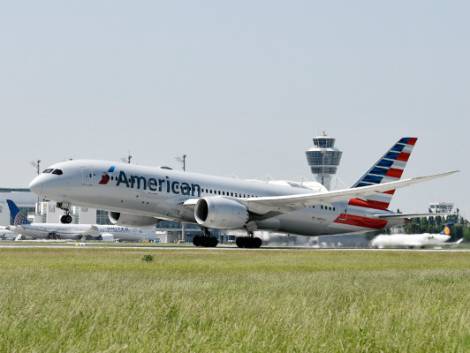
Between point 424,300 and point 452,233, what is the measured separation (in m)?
49.9

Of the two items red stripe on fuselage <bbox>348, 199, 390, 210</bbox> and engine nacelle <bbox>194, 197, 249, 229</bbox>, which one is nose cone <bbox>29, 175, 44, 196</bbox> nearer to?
engine nacelle <bbox>194, 197, 249, 229</bbox>

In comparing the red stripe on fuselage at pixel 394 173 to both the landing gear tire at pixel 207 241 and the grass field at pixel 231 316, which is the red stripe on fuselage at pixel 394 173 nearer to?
the landing gear tire at pixel 207 241

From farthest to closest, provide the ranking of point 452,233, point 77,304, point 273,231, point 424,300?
point 452,233 < point 273,231 < point 424,300 < point 77,304

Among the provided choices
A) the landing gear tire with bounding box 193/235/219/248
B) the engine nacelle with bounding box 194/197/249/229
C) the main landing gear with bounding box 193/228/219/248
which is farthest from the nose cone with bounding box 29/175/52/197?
the landing gear tire with bounding box 193/235/219/248

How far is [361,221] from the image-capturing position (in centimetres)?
6116

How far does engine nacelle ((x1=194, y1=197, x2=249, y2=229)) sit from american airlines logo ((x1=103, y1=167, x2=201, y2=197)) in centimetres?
150

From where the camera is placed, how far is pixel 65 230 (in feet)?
404

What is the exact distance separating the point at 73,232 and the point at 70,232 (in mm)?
472

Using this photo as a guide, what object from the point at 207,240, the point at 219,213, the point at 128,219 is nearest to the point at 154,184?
the point at 219,213

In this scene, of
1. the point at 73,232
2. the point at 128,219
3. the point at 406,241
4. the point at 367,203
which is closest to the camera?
the point at 128,219

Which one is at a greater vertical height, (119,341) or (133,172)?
(133,172)

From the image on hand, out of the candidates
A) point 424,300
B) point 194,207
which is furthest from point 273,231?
point 424,300

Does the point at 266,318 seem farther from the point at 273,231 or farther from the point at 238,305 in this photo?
the point at 273,231

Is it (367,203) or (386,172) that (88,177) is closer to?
(367,203)
